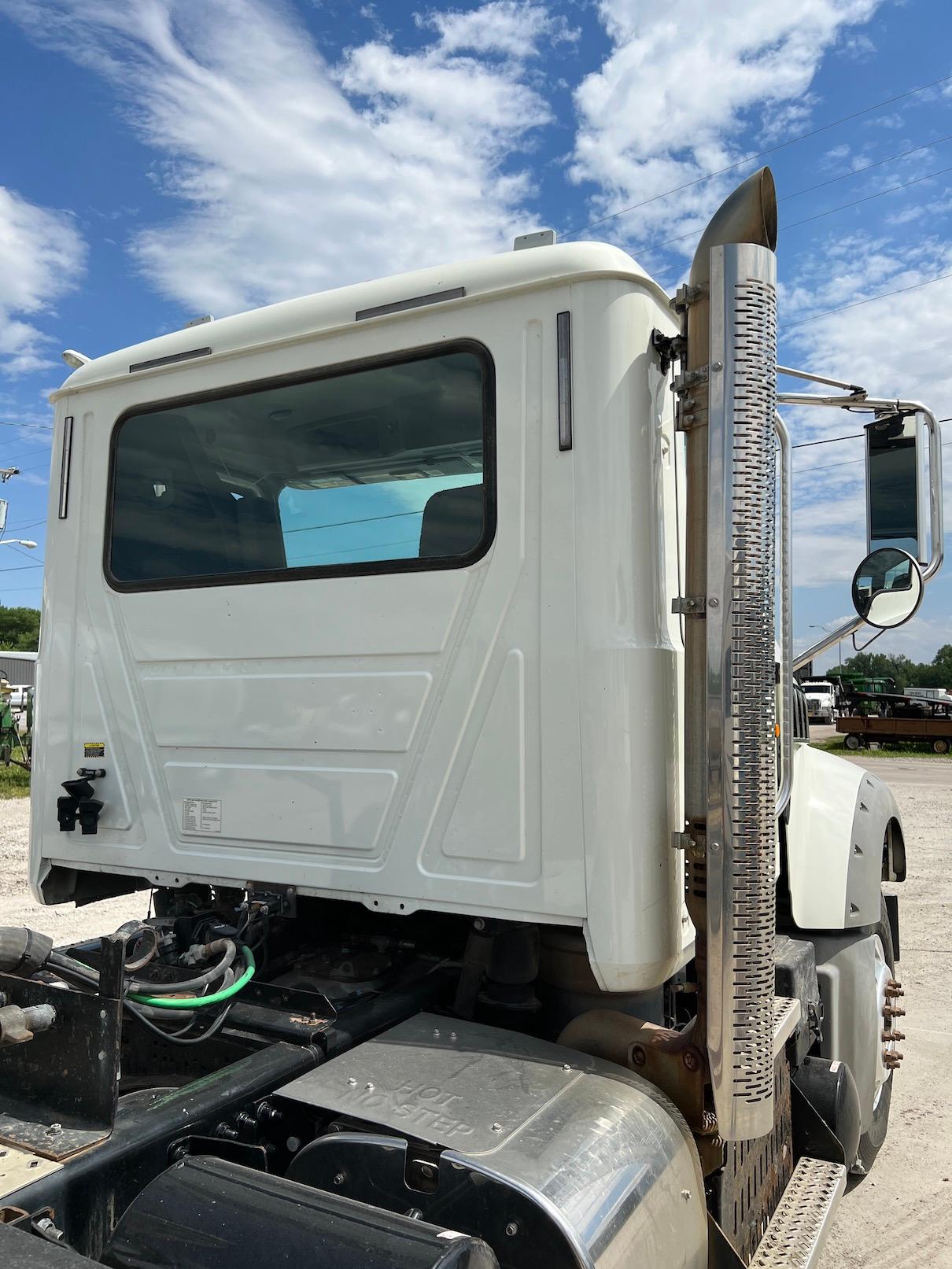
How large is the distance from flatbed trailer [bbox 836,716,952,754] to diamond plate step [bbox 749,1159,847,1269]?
27136 mm

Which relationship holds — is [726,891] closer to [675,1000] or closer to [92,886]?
[675,1000]

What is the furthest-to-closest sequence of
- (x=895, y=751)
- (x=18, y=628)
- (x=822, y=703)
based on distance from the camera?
1. (x=18, y=628)
2. (x=822, y=703)
3. (x=895, y=751)

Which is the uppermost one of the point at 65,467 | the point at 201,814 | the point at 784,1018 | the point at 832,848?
the point at 65,467

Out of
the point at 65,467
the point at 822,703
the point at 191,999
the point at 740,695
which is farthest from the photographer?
the point at 822,703

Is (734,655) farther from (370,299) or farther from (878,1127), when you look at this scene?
(878,1127)

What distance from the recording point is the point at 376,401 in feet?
8.41

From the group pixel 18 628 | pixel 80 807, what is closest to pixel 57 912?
pixel 80 807

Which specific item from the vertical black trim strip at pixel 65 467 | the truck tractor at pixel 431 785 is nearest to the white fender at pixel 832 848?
the truck tractor at pixel 431 785

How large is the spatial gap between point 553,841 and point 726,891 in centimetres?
39

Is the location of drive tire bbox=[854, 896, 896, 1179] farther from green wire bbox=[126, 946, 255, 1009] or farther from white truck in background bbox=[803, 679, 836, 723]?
white truck in background bbox=[803, 679, 836, 723]

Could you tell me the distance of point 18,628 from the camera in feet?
254

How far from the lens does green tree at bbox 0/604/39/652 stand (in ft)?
245

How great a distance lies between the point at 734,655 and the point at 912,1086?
3803mm

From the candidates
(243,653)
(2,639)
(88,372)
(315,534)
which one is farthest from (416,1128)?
(2,639)
